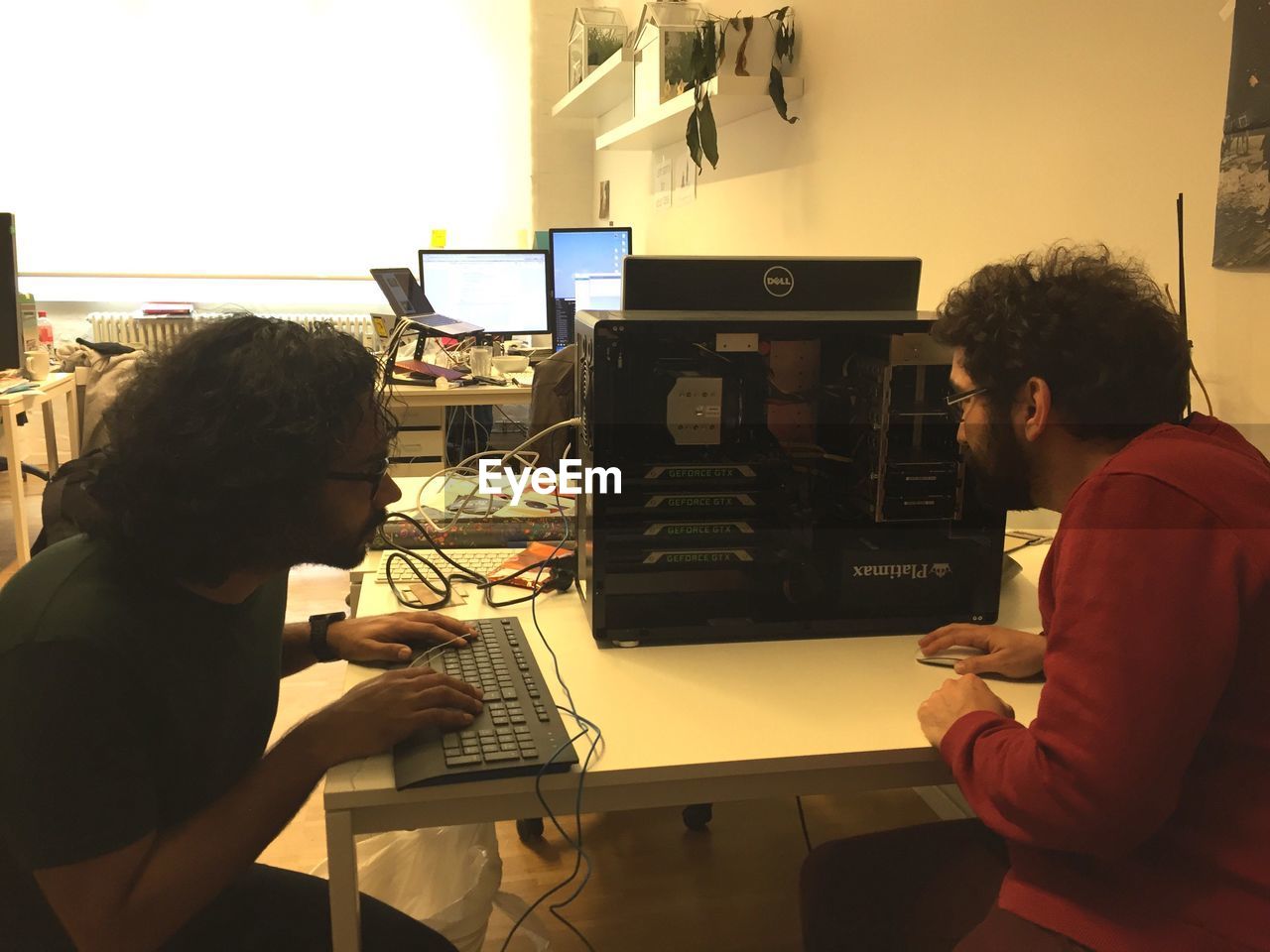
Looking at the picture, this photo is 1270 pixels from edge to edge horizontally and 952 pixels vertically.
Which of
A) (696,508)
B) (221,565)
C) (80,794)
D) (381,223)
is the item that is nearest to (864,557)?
(696,508)

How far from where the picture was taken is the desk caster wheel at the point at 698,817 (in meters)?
2.10

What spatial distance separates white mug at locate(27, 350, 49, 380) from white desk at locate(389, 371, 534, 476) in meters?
1.31

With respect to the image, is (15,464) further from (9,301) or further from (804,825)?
(804,825)

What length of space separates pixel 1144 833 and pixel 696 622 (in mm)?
606

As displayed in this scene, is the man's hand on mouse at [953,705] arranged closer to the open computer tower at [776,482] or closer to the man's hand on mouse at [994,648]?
the man's hand on mouse at [994,648]

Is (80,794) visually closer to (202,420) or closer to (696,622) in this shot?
(202,420)

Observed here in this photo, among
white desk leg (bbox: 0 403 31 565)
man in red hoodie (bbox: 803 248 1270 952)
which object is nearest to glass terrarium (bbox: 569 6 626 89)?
white desk leg (bbox: 0 403 31 565)

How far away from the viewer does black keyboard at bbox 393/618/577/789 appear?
3.15ft

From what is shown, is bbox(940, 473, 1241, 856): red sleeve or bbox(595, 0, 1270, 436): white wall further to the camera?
bbox(595, 0, 1270, 436): white wall

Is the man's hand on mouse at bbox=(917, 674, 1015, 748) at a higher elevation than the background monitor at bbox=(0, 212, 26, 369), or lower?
lower

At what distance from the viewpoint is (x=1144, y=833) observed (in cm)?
86

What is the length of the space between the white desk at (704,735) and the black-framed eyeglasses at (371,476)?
0.29 m

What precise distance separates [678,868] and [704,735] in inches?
41.8

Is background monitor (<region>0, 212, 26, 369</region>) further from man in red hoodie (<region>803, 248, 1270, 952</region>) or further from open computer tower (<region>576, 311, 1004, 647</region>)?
man in red hoodie (<region>803, 248, 1270, 952</region>)
